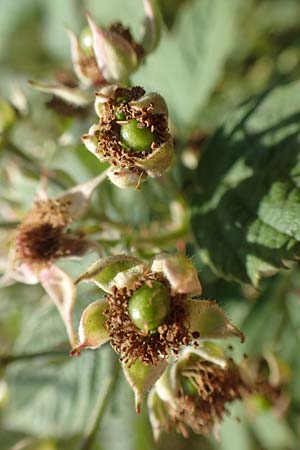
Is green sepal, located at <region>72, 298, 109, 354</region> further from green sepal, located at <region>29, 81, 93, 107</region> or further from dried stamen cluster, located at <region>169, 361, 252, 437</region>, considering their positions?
green sepal, located at <region>29, 81, 93, 107</region>

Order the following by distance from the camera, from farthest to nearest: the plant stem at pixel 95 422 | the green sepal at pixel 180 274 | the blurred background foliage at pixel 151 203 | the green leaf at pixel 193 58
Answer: the green leaf at pixel 193 58, the blurred background foliage at pixel 151 203, the plant stem at pixel 95 422, the green sepal at pixel 180 274

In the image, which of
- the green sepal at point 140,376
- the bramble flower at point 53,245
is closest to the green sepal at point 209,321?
the green sepal at point 140,376

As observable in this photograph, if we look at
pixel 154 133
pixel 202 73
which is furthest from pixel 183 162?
pixel 154 133

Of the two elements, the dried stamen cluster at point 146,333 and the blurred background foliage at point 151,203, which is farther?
the blurred background foliage at point 151,203

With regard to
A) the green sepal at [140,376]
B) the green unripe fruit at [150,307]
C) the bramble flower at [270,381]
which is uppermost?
the green unripe fruit at [150,307]

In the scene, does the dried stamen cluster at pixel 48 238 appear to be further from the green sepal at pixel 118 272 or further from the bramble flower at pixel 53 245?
the green sepal at pixel 118 272

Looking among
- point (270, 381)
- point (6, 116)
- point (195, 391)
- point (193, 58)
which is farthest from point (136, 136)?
point (193, 58)

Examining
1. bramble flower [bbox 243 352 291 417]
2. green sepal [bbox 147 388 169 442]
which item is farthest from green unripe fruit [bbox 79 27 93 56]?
bramble flower [bbox 243 352 291 417]
